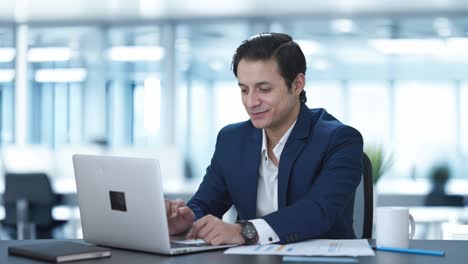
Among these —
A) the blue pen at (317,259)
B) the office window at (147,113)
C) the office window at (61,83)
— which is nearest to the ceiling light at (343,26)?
the office window at (147,113)

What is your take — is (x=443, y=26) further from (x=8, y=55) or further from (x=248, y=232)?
(x=248, y=232)

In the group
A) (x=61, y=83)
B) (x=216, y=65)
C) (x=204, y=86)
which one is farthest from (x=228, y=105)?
(x=61, y=83)

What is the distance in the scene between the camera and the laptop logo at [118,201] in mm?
1971

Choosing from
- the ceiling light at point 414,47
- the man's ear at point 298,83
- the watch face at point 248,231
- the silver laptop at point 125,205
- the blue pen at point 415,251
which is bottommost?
the blue pen at point 415,251

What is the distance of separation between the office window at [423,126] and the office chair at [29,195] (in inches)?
152

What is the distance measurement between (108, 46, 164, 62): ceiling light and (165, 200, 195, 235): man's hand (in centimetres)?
720

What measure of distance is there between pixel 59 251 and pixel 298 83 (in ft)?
3.27

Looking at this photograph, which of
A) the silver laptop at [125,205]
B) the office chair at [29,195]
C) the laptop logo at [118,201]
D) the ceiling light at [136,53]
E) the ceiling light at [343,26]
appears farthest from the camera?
the ceiling light at [136,53]

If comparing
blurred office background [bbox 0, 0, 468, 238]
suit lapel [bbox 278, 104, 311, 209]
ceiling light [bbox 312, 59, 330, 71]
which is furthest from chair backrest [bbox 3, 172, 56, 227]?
suit lapel [bbox 278, 104, 311, 209]

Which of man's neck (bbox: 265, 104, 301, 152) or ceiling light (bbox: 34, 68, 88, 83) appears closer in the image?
man's neck (bbox: 265, 104, 301, 152)

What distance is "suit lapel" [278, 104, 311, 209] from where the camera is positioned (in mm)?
2379

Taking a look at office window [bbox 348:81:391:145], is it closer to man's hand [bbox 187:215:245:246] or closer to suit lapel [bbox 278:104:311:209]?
suit lapel [bbox 278:104:311:209]

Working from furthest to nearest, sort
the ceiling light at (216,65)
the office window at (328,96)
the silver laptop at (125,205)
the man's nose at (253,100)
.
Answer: the ceiling light at (216,65)
the office window at (328,96)
the man's nose at (253,100)
the silver laptop at (125,205)

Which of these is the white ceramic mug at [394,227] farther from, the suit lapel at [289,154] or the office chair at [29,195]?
the office chair at [29,195]
